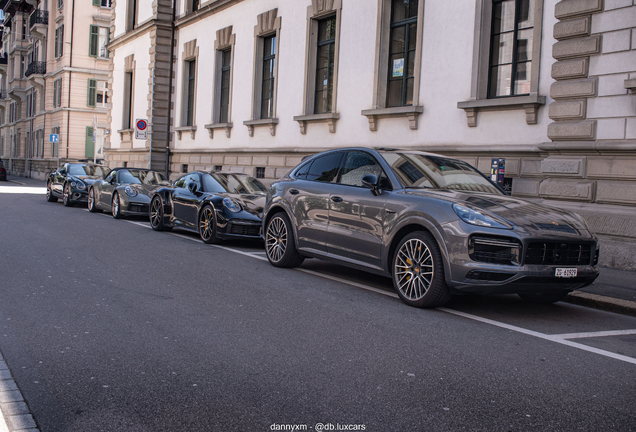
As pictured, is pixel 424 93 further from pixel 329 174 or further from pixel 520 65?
pixel 329 174

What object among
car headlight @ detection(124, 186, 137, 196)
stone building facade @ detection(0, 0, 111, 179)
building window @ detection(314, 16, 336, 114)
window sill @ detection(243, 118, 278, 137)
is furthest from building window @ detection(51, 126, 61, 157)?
building window @ detection(314, 16, 336, 114)

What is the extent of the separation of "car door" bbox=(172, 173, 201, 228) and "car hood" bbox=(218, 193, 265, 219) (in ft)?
2.45

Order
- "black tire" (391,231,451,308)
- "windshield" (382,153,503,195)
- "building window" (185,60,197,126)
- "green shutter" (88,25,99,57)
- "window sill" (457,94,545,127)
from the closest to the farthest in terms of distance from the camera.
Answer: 1. "black tire" (391,231,451,308)
2. "windshield" (382,153,503,195)
3. "window sill" (457,94,545,127)
4. "building window" (185,60,197,126)
5. "green shutter" (88,25,99,57)

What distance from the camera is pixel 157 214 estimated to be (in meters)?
13.3

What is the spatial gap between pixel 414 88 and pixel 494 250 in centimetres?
887

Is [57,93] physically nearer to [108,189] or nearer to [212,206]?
[108,189]

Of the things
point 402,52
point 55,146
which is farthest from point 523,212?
point 55,146

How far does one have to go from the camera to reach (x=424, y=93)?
1384 centimetres

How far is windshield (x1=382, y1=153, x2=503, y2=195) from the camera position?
7.04 meters

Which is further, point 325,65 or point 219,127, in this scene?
point 219,127

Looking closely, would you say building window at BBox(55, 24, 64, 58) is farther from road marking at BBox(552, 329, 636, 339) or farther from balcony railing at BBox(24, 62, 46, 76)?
road marking at BBox(552, 329, 636, 339)

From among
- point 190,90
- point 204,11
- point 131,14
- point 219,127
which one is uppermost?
point 131,14

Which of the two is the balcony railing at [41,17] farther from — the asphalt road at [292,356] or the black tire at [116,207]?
the asphalt road at [292,356]

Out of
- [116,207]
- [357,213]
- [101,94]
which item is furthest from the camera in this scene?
[101,94]
